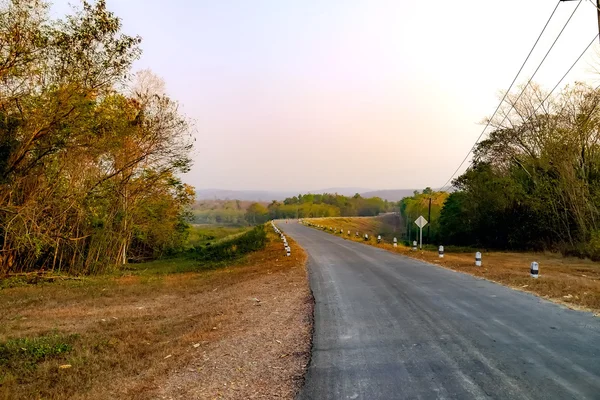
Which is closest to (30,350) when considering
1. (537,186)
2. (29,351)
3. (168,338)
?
(29,351)

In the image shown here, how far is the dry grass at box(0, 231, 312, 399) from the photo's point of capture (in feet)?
16.9

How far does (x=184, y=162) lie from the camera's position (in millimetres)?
24516

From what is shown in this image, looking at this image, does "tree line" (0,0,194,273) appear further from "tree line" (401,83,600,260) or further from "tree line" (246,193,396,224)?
"tree line" (246,193,396,224)

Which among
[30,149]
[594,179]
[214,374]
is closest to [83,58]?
[30,149]

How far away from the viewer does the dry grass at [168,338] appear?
5164mm

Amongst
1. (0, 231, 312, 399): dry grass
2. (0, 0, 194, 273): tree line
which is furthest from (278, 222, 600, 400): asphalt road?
(0, 0, 194, 273): tree line

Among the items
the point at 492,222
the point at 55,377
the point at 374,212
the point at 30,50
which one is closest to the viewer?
the point at 55,377

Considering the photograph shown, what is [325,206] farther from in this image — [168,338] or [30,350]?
[30,350]

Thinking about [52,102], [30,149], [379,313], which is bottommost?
[379,313]

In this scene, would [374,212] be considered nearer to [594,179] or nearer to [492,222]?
[492,222]

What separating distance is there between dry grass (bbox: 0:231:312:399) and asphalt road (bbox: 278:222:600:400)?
0.60 metres

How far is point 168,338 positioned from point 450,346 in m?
5.32

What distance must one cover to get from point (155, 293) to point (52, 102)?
741 centimetres

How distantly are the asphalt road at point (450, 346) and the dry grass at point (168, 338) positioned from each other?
603mm
